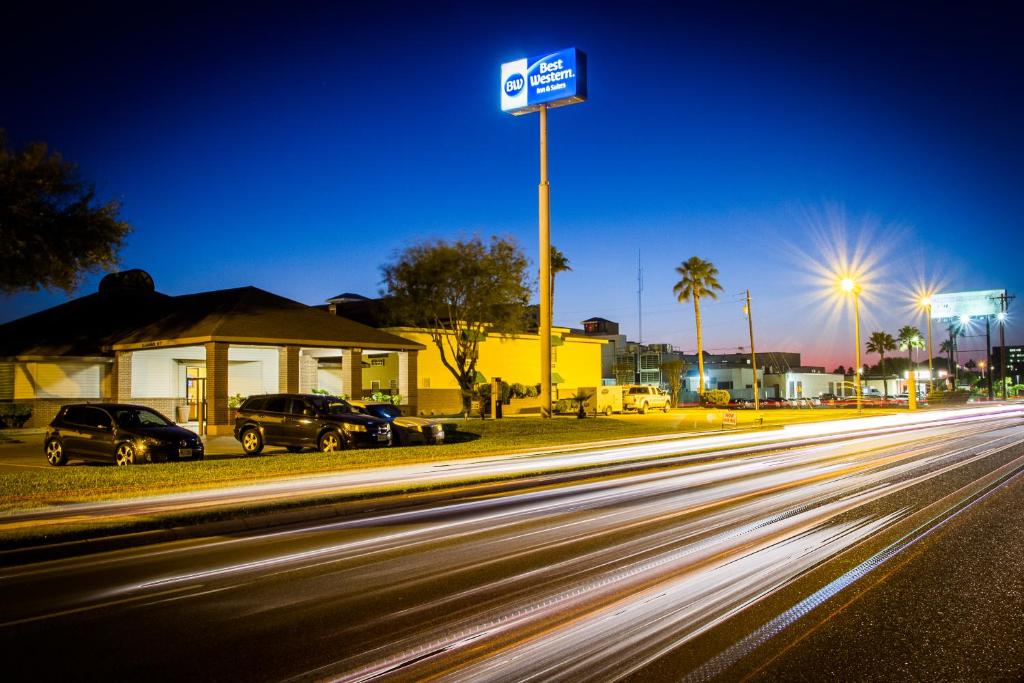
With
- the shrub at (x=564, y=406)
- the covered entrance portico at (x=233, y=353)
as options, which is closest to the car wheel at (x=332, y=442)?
the covered entrance portico at (x=233, y=353)

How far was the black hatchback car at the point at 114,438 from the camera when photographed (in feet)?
68.1

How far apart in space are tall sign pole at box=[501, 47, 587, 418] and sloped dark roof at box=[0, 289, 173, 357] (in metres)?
18.0

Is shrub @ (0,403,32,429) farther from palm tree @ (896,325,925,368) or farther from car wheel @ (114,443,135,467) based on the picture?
palm tree @ (896,325,925,368)

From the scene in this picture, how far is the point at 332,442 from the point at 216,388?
383 inches

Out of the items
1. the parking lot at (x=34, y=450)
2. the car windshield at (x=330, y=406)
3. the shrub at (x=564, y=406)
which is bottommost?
the parking lot at (x=34, y=450)

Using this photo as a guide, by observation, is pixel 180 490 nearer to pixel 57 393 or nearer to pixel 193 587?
pixel 193 587

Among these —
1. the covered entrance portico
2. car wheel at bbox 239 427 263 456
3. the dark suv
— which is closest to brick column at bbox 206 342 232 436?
the covered entrance portico

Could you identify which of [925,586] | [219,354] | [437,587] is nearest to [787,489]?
[925,586]

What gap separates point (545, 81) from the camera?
125ft

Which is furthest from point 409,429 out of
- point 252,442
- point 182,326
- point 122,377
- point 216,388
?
point 122,377

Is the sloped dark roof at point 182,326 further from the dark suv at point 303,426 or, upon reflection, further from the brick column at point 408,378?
the dark suv at point 303,426

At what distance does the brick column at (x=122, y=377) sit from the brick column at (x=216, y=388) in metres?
6.54

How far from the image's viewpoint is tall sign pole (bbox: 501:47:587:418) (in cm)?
3472

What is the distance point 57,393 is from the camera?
37.9 meters
